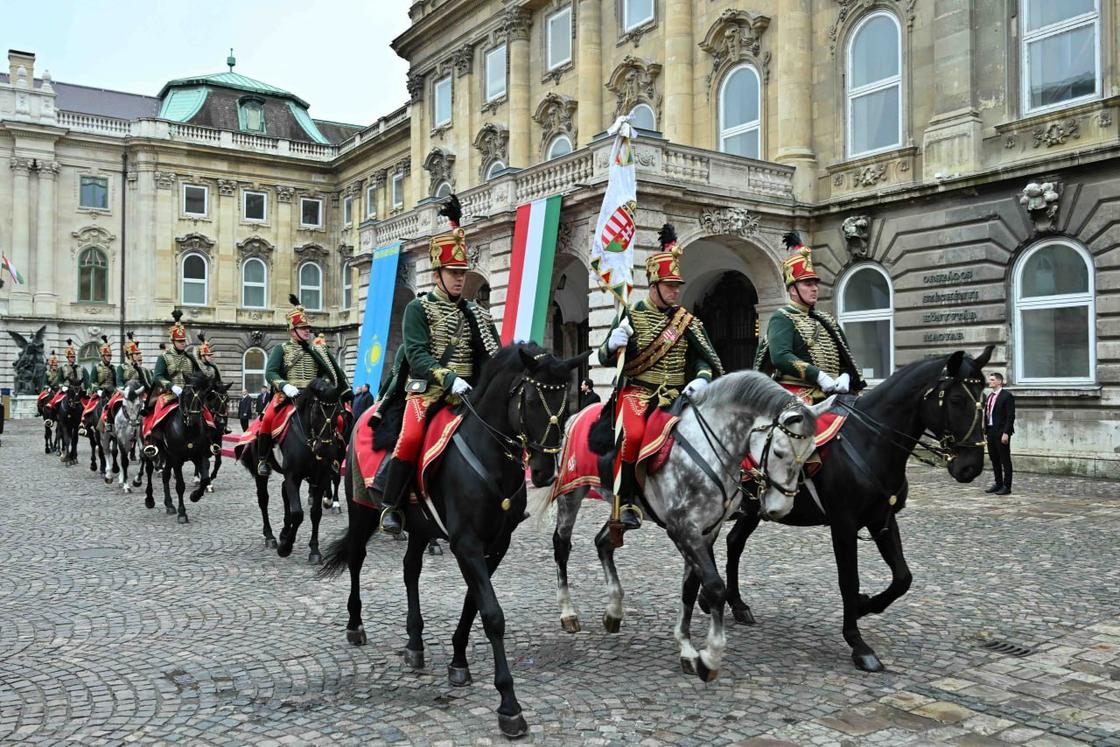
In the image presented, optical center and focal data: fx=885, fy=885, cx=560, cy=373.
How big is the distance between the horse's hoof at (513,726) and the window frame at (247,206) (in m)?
51.2

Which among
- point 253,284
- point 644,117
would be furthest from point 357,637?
point 253,284

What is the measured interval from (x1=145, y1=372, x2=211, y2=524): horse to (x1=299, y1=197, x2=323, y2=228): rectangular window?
1675 inches

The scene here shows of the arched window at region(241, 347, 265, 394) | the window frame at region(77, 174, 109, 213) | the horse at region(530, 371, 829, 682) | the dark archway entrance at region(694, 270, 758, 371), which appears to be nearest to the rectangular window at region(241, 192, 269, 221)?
the window frame at region(77, 174, 109, 213)

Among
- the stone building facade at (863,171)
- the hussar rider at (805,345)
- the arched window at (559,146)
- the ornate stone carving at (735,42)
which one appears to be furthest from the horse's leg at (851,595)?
the arched window at (559,146)

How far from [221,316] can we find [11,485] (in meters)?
35.1

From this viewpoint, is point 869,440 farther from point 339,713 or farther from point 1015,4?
point 1015,4

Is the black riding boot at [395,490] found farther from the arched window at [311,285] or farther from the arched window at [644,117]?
the arched window at [311,285]

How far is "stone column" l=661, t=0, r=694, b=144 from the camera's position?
976 inches

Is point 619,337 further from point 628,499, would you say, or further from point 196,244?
point 196,244

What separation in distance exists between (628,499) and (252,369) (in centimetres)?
4873

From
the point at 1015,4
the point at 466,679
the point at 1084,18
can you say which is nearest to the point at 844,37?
the point at 1015,4

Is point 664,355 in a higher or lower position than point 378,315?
lower

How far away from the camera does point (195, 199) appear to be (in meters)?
50.3

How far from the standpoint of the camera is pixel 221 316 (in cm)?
5044
